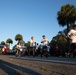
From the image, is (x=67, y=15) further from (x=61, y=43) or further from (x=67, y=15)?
(x=61, y=43)

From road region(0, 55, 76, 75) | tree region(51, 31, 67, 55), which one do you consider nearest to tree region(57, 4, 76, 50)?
tree region(51, 31, 67, 55)

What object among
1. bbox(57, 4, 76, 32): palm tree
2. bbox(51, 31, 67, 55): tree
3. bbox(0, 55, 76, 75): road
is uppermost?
bbox(57, 4, 76, 32): palm tree

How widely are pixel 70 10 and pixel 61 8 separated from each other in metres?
3.00

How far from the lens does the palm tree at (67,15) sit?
2069 inches

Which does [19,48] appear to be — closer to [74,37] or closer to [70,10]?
[74,37]

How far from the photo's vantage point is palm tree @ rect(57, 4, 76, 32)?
52.5 meters

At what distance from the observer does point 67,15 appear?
54.3m

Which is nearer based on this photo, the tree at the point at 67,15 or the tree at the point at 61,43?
the tree at the point at 61,43

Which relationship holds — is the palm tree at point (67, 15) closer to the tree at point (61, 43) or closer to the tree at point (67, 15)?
the tree at point (67, 15)

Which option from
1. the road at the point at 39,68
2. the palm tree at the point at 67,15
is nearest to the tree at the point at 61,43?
the palm tree at the point at 67,15

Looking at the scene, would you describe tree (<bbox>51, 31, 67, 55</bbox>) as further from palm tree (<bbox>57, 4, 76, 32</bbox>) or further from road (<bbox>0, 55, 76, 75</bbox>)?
road (<bbox>0, 55, 76, 75</bbox>)

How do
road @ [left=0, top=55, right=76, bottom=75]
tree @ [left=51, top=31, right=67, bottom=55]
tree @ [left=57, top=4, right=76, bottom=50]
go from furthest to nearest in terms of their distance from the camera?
1. tree @ [left=57, top=4, right=76, bottom=50]
2. tree @ [left=51, top=31, right=67, bottom=55]
3. road @ [left=0, top=55, right=76, bottom=75]

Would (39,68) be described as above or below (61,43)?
below

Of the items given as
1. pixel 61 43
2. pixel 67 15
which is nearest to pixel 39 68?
pixel 61 43
